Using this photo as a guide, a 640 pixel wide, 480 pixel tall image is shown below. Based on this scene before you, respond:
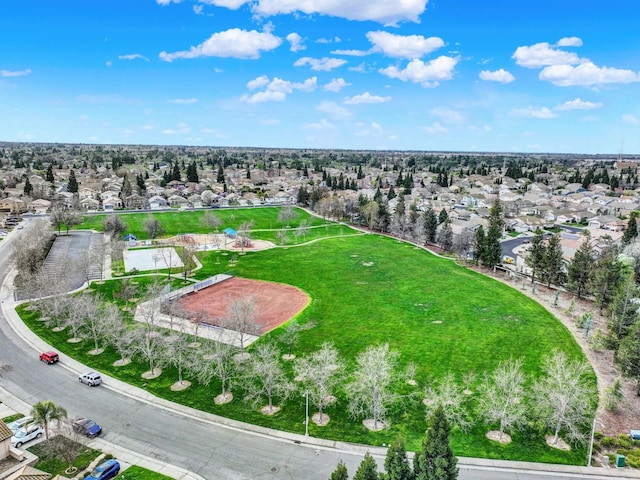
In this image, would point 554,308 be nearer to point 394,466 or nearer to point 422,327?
point 422,327

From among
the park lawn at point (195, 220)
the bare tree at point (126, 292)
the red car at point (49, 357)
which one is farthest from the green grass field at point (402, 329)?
the park lawn at point (195, 220)

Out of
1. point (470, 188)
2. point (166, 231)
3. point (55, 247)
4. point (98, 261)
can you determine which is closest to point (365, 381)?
point (98, 261)

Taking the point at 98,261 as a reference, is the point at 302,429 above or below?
below

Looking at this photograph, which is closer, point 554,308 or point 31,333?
point 31,333

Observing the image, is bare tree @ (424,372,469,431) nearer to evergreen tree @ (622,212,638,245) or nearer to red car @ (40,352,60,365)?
red car @ (40,352,60,365)

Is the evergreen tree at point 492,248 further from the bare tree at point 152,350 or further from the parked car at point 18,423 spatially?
the parked car at point 18,423

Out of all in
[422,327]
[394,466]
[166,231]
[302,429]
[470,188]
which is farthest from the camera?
[470,188]
